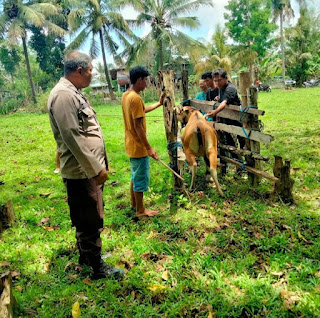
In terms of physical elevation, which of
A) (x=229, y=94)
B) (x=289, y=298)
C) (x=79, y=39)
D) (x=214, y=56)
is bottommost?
(x=289, y=298)

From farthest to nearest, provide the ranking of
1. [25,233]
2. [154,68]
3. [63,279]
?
[154,68], [25,233], [63,279]

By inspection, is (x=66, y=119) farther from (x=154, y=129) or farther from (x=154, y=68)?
(x=154, y=68)

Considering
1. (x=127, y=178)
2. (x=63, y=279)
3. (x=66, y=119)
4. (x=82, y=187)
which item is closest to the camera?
(x=66, y=119)

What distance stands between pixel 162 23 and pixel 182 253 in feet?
83.0

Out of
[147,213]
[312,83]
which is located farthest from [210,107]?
[312,83]

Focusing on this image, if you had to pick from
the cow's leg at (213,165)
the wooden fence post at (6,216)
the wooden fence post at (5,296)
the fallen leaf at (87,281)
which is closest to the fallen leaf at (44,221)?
the wooden fence post at (6,216)

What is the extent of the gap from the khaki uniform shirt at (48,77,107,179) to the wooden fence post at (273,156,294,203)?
2.67 meters

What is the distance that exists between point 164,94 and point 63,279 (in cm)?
A: 303

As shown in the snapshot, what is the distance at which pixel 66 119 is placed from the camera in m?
2.42

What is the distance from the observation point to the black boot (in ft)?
9.93

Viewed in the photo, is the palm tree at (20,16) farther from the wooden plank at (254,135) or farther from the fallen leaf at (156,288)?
the fallen leaf at (156,288)

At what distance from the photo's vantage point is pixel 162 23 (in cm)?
2475

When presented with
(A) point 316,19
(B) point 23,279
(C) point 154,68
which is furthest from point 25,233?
(A) point 316,19

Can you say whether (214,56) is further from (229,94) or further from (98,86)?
(98,86)
